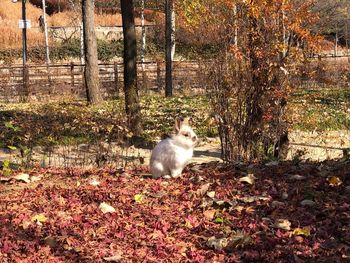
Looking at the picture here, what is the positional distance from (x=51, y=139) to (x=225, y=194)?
6.56 meters

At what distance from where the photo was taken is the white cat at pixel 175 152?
594 centimetres

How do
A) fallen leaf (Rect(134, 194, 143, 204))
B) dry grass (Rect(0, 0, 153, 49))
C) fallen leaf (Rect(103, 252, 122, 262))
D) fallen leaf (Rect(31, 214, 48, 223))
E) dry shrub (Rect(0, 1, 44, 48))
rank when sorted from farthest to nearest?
A: dry grass (Rect(0, 0, 153, 49)) → dry shrub (Rect(0, 1, 44, 48)) → fallen leaf (Rect(134, 194, 143, 204)) → fallen leaf (Rect(31, 214, 48, 223)) → fallen leaf (Rect(103, 252, 122, 262))

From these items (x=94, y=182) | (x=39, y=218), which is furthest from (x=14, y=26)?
(x=39, y=218)

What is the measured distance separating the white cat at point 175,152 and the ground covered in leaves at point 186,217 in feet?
0.43

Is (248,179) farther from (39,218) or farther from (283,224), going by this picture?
(39,218)

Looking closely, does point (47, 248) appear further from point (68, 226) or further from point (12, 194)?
point (12, 194)

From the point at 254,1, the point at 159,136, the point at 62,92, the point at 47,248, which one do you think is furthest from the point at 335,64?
the point at 47,248

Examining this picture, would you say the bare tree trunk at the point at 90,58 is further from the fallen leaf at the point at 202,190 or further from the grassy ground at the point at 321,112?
the fallen leaf at the point at 202,190

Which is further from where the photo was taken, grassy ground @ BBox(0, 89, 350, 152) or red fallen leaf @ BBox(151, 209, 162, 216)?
grassy ground @ BBox(0, 89, 350, 152)

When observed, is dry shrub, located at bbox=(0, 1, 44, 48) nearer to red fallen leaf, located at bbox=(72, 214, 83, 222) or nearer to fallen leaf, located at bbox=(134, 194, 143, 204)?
fallen leaf, located at bbox=(134, 194, 143, 204)

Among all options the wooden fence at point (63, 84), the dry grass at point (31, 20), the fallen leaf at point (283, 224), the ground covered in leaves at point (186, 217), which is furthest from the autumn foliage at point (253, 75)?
the dry grass at point (31, 20)

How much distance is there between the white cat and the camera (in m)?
5.94

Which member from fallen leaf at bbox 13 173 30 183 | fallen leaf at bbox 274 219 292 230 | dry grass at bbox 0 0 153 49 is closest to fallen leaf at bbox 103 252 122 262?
fallen leaf at bbox 274 219 292 230

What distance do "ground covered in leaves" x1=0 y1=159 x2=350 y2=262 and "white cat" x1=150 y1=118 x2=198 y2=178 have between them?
130mm
